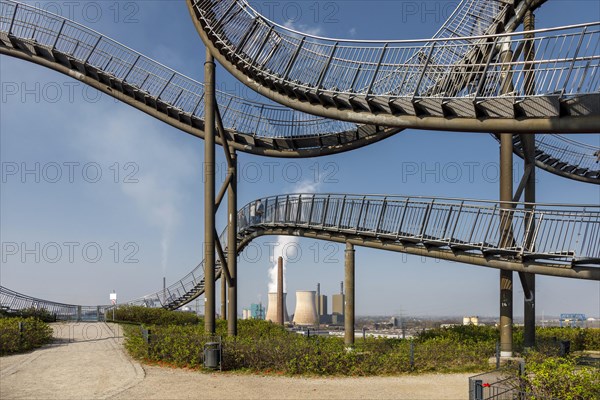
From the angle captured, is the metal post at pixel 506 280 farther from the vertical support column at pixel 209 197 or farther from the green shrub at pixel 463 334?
the vertical support column at pixel 209 197

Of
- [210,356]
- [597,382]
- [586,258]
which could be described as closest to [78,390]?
[210,356]

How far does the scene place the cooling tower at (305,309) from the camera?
69.4 meters

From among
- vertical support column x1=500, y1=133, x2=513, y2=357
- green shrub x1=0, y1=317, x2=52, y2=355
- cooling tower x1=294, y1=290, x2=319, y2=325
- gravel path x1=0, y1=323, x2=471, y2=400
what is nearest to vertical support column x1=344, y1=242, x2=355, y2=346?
gravel path x1=0, y1=323, x2=471, y2=400

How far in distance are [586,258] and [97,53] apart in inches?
858

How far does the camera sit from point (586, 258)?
16453 millimetres

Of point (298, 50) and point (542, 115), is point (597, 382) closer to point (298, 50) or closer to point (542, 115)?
point (542, 115)

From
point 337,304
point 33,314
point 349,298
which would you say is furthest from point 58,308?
point 337,304

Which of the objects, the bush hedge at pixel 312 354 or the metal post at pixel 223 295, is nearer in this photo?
the bush hedge at pixel 312 354

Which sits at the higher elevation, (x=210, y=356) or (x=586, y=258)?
(x=586, y=258)

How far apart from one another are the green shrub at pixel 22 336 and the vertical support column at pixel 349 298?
40.8 ft

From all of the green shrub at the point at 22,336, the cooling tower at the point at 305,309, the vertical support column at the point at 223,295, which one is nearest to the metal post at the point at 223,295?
the vertical support column at the point at 223,295

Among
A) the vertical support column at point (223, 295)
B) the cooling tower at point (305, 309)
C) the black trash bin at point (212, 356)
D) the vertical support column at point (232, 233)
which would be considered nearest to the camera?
the black trash bin at point (212, 356)

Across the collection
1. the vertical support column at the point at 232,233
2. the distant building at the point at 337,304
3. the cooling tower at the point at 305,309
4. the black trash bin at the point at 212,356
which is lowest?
the distant building at the point at 337,304

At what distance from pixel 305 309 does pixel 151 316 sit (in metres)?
36.6
